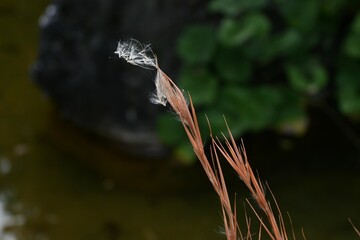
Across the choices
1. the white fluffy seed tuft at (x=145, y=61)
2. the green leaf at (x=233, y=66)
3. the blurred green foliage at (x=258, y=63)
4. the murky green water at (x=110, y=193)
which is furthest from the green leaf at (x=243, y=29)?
the white fluffy seed tuft at (x=145, y=61)

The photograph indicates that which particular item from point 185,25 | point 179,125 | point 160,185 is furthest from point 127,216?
point 185,25

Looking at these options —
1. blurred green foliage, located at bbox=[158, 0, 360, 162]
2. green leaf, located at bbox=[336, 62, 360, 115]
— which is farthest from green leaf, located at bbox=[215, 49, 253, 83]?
green leaf, located at bbox=[336, 62, 360, 115]

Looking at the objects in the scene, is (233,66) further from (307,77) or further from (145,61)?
(145,61)

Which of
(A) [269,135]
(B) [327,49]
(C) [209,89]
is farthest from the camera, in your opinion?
(A) [269,135]

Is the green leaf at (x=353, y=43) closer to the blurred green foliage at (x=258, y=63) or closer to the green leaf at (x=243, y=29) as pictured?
the blurred green foliage at (x=258, y=63)

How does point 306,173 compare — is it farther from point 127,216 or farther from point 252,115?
point 127,216

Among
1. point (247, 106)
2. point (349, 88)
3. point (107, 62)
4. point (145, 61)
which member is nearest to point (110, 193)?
point (107, 62)

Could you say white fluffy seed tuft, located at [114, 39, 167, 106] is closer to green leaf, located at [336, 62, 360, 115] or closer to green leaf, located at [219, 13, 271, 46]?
green leaf, located at [219, 13, 271, 46]
